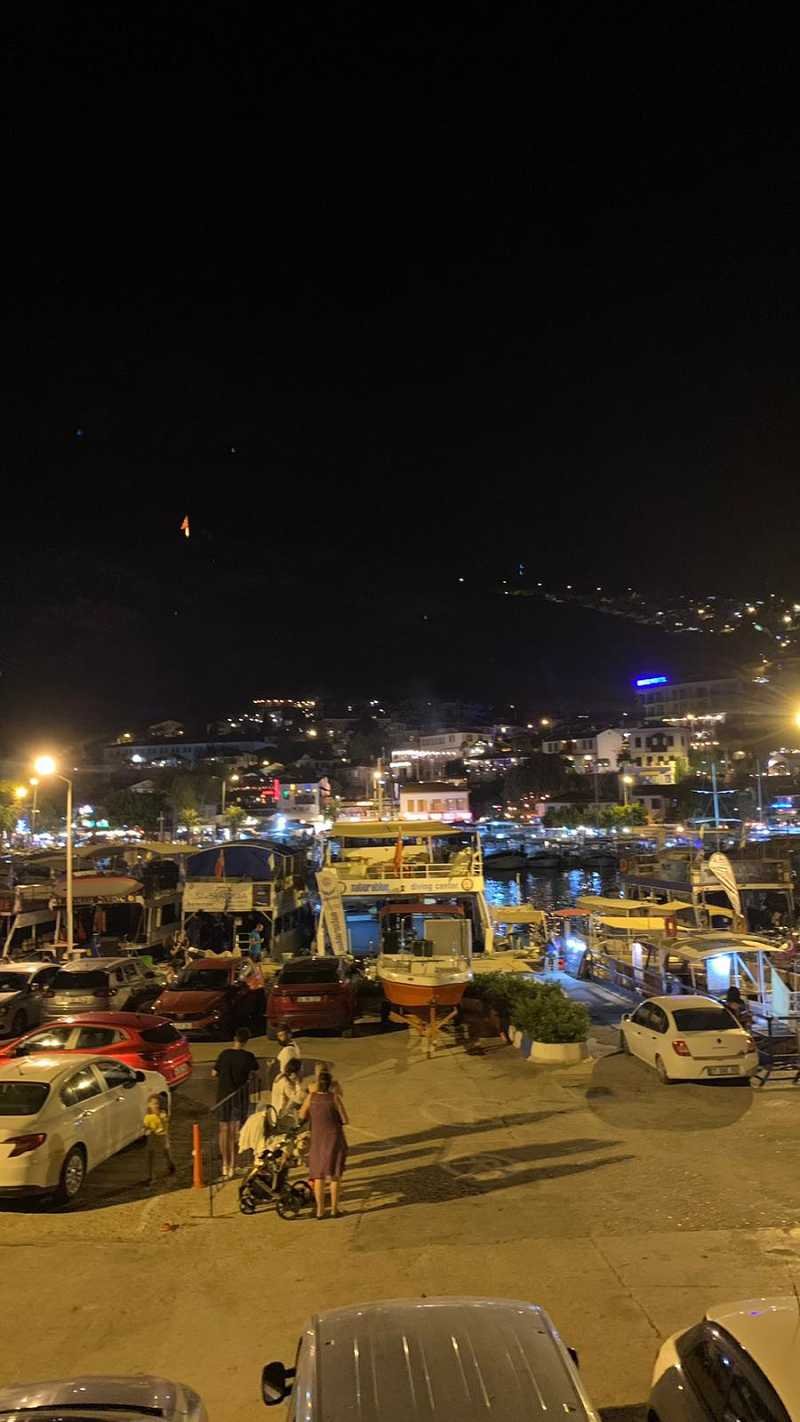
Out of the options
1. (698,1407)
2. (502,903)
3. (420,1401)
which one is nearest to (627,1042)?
(698,1407)

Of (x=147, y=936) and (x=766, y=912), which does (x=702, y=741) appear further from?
(x=147, y=936)

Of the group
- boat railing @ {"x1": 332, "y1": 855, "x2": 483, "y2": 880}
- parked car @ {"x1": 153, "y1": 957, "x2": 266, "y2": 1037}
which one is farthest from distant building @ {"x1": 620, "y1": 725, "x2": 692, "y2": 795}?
parked car @ {"x1": 153, "y1": 957, "x2": 266, "y2": 1037}

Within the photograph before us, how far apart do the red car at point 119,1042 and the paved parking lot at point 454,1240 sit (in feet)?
3.07

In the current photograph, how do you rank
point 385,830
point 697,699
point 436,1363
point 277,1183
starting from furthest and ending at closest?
point 697,699
point 385,830
point 277,1183
point 436,1363

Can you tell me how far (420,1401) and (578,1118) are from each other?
7.96m

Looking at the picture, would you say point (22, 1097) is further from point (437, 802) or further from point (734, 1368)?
point (437, 802)

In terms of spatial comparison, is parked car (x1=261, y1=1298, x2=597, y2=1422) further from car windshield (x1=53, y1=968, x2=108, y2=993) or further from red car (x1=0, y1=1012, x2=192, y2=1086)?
car windshield (x1=53, y1=968, x2=108, y2=993)

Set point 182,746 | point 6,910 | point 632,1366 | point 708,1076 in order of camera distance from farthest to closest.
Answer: point 182,746 < point 6,910 < point 708,1076 < point 632,1366

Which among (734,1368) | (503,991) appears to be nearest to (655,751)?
(503,991)

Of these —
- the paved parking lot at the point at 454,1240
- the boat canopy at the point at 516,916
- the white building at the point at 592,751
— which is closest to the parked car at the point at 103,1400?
the paved parking lot at the point at 454,1240

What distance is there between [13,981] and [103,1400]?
15.5 meters

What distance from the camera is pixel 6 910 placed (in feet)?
91.4

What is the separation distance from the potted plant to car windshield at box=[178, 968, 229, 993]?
6.64m

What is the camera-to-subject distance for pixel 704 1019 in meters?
11.9
